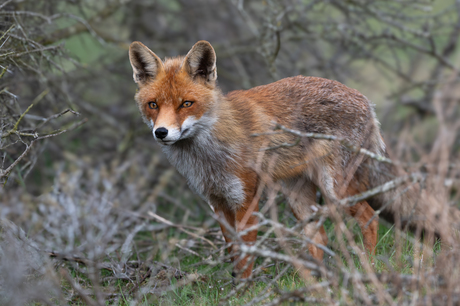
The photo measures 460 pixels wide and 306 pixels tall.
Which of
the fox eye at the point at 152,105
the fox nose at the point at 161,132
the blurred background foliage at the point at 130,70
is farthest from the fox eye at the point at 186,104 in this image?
the blurred background foliage at the point at 130,70

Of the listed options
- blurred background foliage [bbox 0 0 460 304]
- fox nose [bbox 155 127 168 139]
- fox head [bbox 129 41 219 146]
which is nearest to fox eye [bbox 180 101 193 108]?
fox head [bbox 129 41 219 146]

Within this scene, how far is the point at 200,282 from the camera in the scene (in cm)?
376

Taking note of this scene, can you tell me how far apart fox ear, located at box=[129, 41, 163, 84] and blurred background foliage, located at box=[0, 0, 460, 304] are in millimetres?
945

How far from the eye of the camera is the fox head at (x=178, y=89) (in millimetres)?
3465

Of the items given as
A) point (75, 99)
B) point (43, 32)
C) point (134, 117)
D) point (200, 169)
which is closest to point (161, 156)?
point (134, 117)

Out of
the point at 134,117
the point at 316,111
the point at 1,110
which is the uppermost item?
the point at 1,110

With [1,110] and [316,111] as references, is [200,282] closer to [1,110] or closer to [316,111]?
[316,111]

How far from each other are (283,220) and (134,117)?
443 cm

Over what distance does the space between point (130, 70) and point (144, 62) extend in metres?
4.16

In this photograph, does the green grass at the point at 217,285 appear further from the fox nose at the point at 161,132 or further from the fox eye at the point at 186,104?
the fox eye at the point at 186,104

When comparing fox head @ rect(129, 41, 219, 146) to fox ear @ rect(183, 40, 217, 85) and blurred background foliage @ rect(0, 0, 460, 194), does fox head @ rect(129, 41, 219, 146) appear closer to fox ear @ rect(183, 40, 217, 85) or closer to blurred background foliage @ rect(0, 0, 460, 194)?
fox ear @ rect(183, 40, 217, 85)

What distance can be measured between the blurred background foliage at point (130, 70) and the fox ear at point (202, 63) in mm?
1312

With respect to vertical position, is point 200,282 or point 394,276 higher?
point 394,276

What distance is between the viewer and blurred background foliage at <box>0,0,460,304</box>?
14.8 ft
